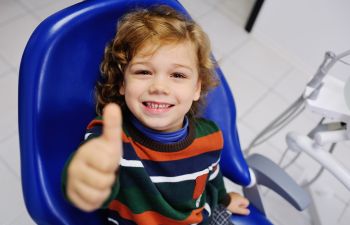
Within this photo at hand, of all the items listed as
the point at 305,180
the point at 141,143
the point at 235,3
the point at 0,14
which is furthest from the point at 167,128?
the point at 235,3

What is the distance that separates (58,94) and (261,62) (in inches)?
61.4

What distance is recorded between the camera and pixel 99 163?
1.37ft

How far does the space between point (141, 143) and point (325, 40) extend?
4.80 feet

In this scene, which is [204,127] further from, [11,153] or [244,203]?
[11,153]

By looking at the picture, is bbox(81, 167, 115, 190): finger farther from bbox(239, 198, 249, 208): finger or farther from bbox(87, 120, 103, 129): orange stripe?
bbox(239, 198, 249, 208): finger

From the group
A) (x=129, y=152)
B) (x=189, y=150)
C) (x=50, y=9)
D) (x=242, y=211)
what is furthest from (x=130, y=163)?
(x=50, y=9)

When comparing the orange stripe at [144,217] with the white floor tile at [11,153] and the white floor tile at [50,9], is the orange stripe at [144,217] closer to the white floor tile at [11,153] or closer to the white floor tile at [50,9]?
the white floor tile at [11,153]

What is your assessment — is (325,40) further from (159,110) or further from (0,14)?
(0,14)

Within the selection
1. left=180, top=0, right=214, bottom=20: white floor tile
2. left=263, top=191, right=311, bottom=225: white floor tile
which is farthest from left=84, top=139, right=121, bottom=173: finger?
left=180, top=0, right=214, bottom=20: white floor tile

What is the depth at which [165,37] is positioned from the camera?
733 mm

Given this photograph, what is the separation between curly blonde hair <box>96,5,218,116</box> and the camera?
0.74m

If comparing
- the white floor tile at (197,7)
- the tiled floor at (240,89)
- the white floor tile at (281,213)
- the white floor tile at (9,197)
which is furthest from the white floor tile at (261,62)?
the white floor tile at (9,197)

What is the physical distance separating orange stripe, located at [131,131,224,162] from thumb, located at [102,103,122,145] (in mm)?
322

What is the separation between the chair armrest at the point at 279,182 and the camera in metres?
0.95
